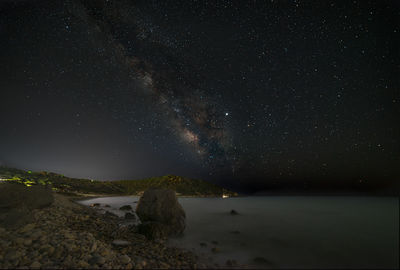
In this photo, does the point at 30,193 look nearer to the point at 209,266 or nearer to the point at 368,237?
the point at 209,266

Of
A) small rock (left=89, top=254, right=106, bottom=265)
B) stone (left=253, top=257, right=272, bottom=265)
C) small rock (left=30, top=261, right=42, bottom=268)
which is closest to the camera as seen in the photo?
small rock (left=30, top=261, right=42, bottom=268)

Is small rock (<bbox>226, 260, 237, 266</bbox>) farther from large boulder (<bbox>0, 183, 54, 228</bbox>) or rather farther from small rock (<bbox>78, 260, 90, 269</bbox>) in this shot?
large boulder (<bbox>0, 183, 54, 228</bbox>)

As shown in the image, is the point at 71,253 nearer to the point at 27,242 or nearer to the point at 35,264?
the point at 35,264

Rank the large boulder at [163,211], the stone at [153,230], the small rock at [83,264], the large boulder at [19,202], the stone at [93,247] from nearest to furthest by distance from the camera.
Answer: the small rock at [83,264]
the stone at [93,247]
the large boulder at [19,202]
the stone at [153,230]
the large boulder at [163,211]

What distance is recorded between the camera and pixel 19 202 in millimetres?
9672

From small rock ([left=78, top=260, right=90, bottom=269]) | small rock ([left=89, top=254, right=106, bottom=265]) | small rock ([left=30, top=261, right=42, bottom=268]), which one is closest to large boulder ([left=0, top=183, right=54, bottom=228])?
small rock ([left=30, top=261, right=42, bottom=268])

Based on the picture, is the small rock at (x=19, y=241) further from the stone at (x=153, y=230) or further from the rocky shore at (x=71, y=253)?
the stone at (x=153, y=230)

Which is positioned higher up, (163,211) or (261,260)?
(163,211)

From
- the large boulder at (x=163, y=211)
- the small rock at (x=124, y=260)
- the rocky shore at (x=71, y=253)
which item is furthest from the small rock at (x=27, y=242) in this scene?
the large boulder at (x=163, y=211)

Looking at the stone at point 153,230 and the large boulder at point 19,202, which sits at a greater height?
the large boulder at point 19,202

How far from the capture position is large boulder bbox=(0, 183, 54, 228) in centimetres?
762

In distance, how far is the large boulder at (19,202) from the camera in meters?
7.62

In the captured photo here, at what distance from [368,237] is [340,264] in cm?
704

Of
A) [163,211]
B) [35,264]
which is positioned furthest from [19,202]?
[163,211]
